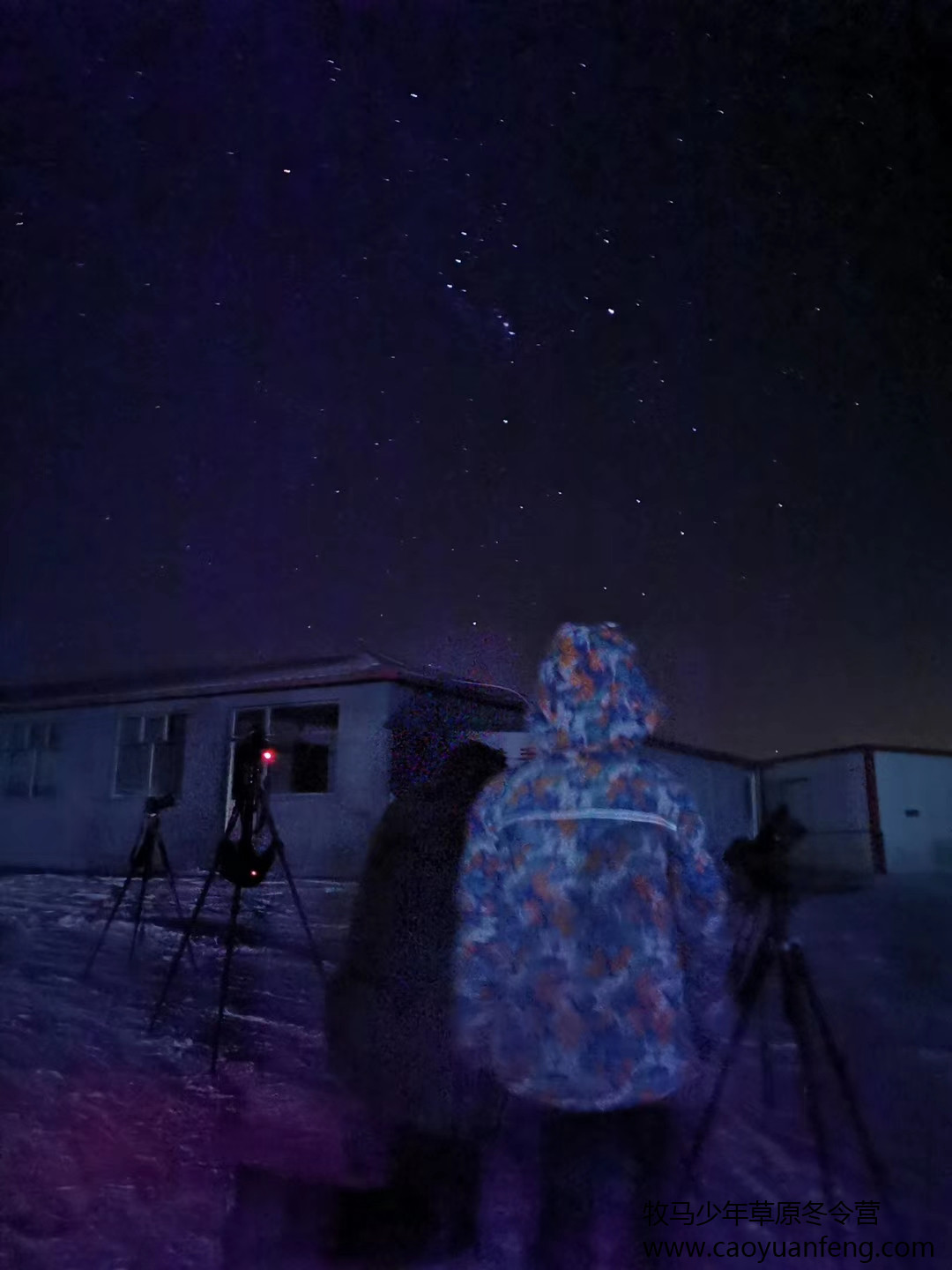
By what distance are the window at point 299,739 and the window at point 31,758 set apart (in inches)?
167

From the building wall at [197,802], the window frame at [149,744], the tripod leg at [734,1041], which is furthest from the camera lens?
the window frame at [149,744]

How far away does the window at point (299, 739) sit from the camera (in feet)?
47.4

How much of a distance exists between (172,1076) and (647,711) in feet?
12.1

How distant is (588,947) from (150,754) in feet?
49.6

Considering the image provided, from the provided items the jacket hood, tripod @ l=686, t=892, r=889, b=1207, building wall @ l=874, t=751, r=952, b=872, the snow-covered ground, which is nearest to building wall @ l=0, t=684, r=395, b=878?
the snow-covered ground

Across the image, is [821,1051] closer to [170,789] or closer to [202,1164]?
[202,1164]

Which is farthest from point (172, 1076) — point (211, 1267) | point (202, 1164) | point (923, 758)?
point (923, 758)

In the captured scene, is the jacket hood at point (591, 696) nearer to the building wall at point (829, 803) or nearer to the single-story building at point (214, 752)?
the single-story building at point (214, 752)

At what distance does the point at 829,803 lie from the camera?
2069 centimetres

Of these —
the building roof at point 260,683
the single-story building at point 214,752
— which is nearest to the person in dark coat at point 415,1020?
Answer: the single-story building at point 214,752

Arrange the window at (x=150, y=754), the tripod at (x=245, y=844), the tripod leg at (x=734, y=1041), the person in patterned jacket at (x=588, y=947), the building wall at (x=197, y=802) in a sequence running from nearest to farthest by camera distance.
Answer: the person in patterned jacket at (x=588, y=947), the tripod leg at (x=734, y=1041), the tripod at (x=245, y=844), the building wall at (x=197, y=802), the window at (x=150, y=754)

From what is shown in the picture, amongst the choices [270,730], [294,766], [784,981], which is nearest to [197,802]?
[270,730]

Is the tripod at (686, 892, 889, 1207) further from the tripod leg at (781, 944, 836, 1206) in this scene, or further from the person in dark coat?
the person in dark coat

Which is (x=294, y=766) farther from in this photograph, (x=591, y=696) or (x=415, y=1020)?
(x=591, y=696)
